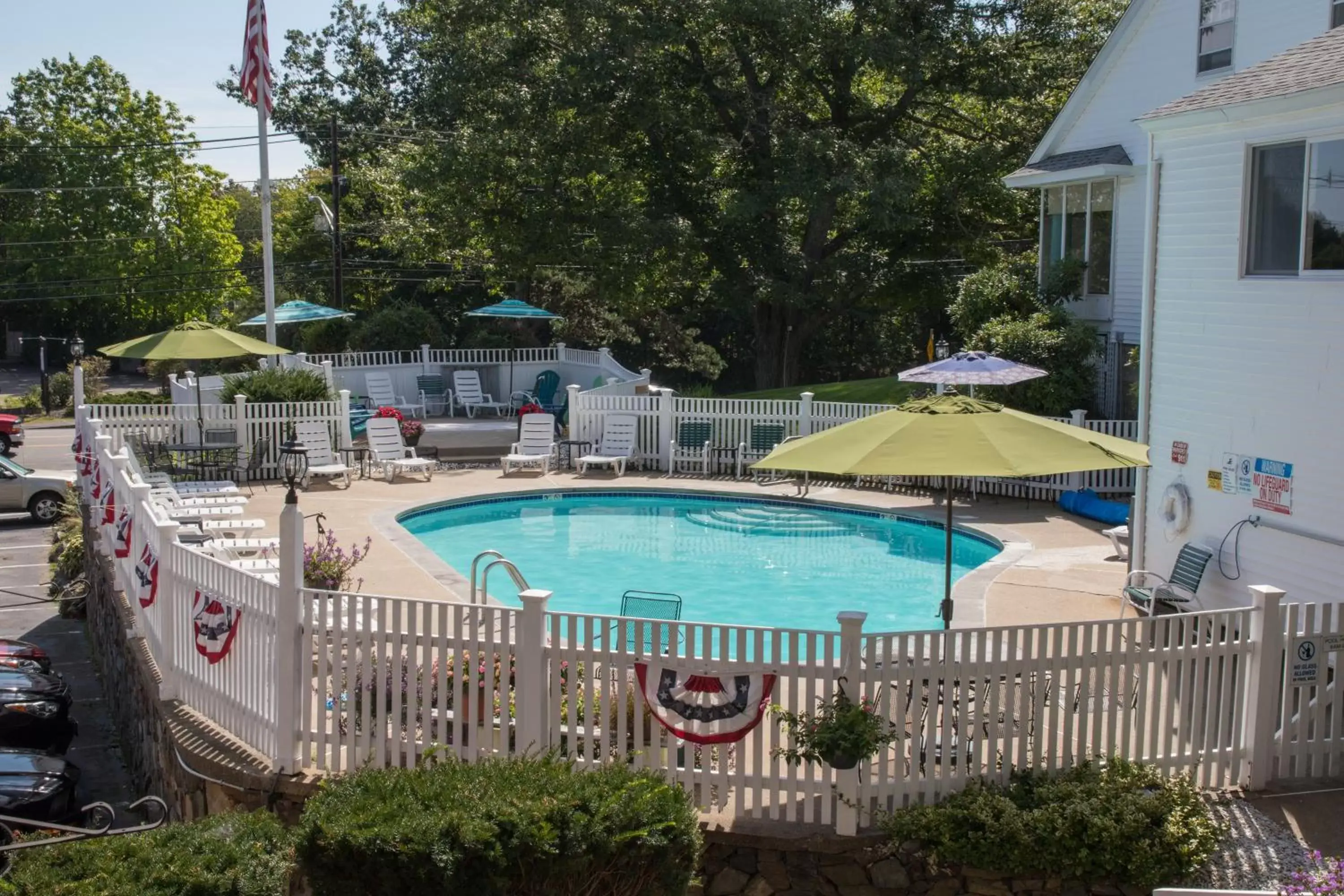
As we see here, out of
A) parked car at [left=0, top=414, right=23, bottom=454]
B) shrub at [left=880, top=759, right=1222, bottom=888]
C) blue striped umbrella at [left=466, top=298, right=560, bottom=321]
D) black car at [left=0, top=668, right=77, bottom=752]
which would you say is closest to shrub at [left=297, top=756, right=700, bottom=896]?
shrub at [left=880, top=759, right=1222, bottom=888]

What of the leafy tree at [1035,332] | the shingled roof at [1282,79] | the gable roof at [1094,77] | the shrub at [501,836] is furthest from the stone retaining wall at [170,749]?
the gable roof at [1094,77]

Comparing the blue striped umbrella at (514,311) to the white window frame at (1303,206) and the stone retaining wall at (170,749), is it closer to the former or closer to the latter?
the stone retaining wall at (170,749)

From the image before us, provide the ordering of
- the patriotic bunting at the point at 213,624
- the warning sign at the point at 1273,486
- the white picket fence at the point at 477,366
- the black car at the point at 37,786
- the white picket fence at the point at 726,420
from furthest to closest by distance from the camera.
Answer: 1. the white picket fence at the point at 477,366
2. the white picket fence at the point at 726,420
3. the warning sign at the point at 1273,486
4. the black car at the point at 37,786
5. the patriotic bunting at the point at 213,624

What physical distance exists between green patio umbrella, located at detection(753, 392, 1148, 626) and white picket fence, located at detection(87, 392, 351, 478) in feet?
45.3

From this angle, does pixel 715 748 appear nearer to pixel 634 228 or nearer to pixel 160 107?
pixel 634 228

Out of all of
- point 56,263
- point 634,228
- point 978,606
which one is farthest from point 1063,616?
point 56,263

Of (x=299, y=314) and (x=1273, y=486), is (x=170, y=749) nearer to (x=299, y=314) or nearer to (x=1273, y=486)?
(x=1273, y=486)

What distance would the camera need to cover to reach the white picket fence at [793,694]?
6.73 m

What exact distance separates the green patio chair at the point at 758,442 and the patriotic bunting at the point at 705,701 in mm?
13742

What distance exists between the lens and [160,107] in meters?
54.8

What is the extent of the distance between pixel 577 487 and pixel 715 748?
1286 cm

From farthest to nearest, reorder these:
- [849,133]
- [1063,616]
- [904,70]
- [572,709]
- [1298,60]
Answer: [849,133]
[904,70]
[1063,616]
[1298,60]
[572,709]

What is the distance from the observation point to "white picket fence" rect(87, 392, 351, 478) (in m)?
20.1

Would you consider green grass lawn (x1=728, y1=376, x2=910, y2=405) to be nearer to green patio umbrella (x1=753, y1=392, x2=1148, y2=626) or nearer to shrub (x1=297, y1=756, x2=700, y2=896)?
green patio umbrella (x1=753, y1=392, x2=1148, y2=626)
